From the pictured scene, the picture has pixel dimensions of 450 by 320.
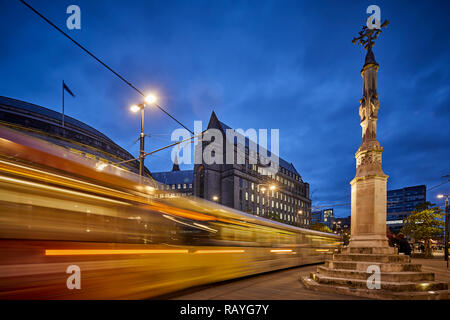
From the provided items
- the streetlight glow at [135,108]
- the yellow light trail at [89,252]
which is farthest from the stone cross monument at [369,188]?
the streetlight glow at [135,108]

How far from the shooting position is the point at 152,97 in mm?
11047

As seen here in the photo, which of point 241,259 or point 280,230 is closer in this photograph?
point 241,259

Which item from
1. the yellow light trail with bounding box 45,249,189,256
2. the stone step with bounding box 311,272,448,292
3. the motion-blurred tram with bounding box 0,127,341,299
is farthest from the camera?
the stone step with bounding box 311,272,448,292

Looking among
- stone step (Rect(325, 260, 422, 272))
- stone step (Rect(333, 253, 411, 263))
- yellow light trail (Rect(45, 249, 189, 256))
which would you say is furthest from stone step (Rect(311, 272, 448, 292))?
yellow light trail (Rect(45, 249, 189, 256))

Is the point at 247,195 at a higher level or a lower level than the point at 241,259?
lower

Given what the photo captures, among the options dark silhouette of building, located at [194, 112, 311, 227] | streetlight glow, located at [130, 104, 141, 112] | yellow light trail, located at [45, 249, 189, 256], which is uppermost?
streetlight glow, located at [130, 104, 141, 112]

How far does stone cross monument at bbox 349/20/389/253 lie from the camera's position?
32.8 feet

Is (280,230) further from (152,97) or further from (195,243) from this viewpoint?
(152,97)

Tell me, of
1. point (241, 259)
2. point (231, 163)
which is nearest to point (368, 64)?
point (241, 259)

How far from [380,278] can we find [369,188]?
347 cm

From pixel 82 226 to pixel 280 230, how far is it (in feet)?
36.7

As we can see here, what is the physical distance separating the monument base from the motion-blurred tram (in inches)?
155

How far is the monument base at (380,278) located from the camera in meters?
7.30

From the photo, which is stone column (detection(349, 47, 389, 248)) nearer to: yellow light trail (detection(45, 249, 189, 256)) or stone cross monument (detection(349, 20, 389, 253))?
stone cross monument (detection(349, 20, 389, 253))
